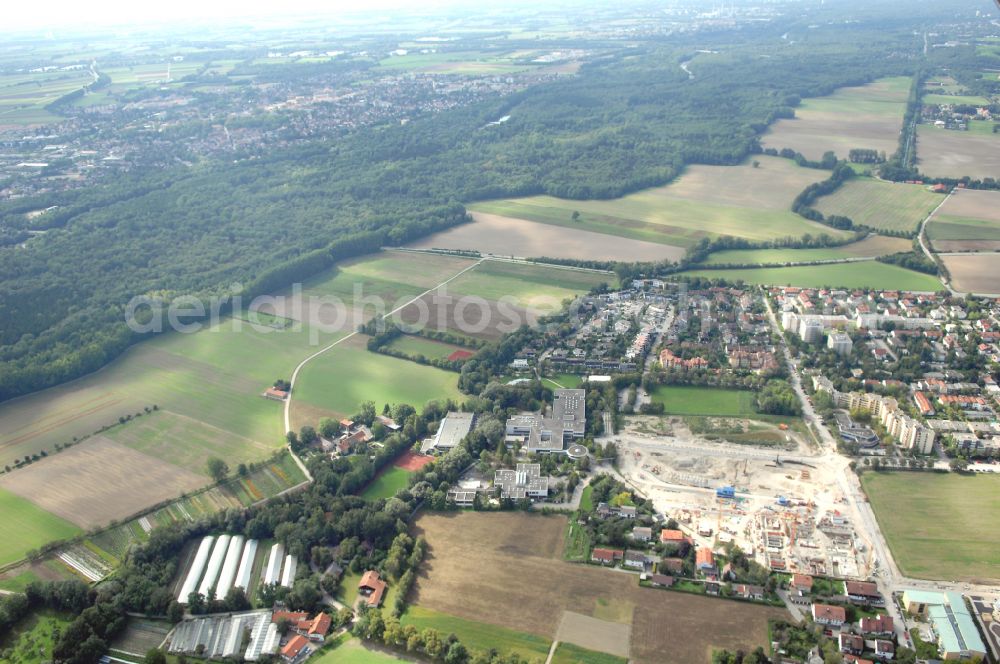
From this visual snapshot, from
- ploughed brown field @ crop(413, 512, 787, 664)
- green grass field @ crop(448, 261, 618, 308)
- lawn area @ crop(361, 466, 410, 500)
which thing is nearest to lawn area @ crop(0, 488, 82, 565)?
lawn area @ crop(361, 466, 410, 500)

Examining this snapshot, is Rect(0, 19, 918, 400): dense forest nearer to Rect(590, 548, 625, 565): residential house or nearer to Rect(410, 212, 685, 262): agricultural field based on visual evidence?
Rect(410, 212, 685, 262): agricultural field

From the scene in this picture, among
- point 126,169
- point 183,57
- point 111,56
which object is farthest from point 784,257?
point 111,56

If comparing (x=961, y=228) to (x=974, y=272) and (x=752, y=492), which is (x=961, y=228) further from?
(x=752, y=492)

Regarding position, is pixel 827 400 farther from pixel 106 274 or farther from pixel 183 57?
pixel 183 57

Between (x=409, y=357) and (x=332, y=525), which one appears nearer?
(x=332, y=525)

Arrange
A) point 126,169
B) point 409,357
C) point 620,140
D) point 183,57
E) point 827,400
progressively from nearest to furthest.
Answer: point 827,400 → point 409,357 → point 126,169 → point 620,140 → point 183,57

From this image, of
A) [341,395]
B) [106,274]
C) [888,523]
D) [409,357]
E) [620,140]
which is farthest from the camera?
[620,140]

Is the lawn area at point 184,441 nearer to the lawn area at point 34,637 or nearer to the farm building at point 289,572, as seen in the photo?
the farm building at point 289,572
